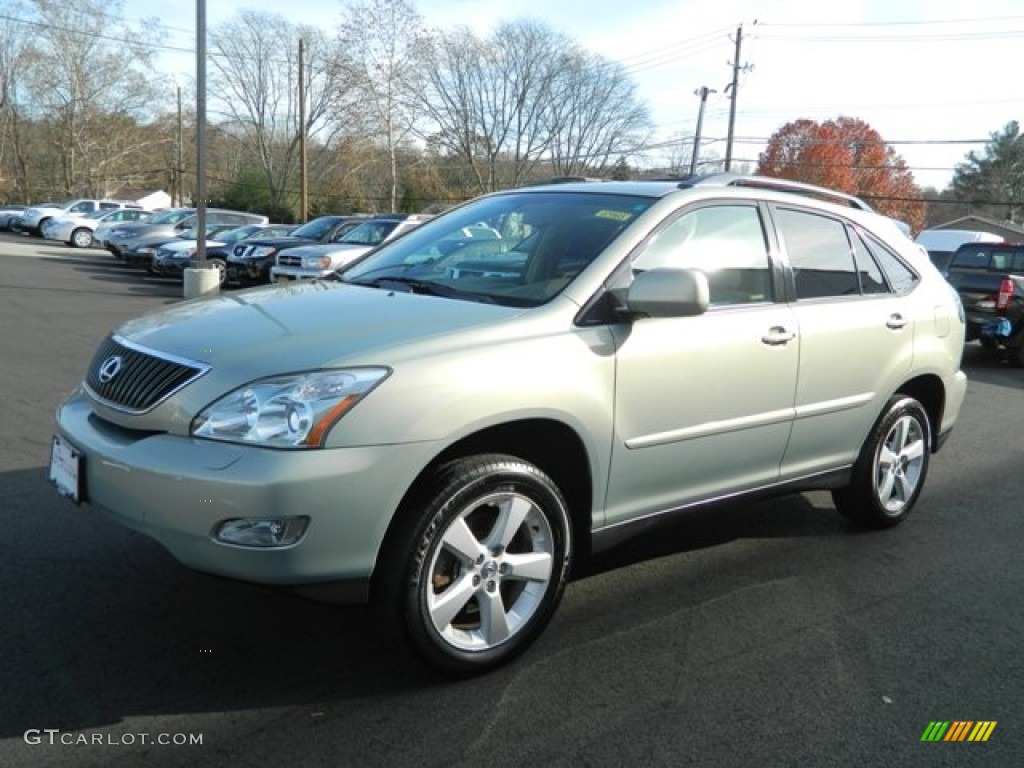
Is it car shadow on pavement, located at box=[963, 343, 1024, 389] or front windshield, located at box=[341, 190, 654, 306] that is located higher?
front windshield, located at box=[341, 190, 654, 306]

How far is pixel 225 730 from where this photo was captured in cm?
267

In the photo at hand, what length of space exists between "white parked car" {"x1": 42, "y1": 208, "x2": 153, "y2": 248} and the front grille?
A: 102ft

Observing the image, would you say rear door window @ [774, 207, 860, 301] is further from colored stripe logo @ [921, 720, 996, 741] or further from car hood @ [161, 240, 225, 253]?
car hood @ [161, 240, 225, 253]

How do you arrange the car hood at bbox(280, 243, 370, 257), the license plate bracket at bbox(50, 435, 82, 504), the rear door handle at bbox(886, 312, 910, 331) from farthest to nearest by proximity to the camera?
the car hood at bbox(280, 243, 370, 257) → the rear door handle at bbox(886, 312, 910, 331) → the license plate bracket at bbox(50, 435, 82, 504)

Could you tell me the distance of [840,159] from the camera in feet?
235

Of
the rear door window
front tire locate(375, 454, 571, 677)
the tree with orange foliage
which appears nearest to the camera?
front tire locate(375, 454, 571, 677)

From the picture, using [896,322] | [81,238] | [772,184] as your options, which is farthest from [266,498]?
[81,238]

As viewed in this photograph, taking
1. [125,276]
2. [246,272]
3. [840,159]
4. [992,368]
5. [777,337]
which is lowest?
[992,368]

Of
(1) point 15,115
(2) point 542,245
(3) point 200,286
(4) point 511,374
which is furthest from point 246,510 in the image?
(1) point 15,115

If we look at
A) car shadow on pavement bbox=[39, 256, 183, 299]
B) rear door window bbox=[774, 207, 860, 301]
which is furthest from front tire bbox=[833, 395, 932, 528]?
car shadow on pavement bbox=[39, 256, 183, 299]

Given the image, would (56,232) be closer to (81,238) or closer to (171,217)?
(81,238)

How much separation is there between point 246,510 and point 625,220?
1.93 meters

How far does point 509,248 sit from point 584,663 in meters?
1.76

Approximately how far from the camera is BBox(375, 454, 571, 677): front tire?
2.80m
